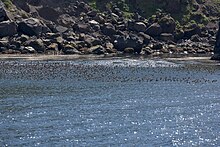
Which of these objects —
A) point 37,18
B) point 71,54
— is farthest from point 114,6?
point 71,54

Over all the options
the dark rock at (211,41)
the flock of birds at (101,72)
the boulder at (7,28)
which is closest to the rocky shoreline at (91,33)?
the boulder at (7,28)

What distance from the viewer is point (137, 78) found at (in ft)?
273

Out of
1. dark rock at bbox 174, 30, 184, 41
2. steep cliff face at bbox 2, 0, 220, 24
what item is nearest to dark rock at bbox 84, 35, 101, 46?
dark rock at bbox 174, 30, 184, 41

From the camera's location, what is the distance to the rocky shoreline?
413ft

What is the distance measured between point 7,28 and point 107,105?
74.5 metres

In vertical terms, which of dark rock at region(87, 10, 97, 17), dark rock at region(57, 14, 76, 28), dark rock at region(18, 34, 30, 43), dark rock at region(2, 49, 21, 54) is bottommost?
dark rock at region(2, 49, 21, 54)

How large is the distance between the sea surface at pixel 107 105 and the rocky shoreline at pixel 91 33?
26812 millimetres

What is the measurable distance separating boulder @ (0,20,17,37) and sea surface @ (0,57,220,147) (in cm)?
2891

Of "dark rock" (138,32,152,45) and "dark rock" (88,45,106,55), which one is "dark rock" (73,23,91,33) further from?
"dark rock" (138,32,152,45)

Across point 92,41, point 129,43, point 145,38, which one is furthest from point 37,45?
point 145,38

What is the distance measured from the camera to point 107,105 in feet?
189

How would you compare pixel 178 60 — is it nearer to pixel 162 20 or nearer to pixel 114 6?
pixel 162 20

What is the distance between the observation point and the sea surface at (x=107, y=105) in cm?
4300

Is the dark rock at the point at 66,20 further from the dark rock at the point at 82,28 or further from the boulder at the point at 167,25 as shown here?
the boulder at the point at 167,25
